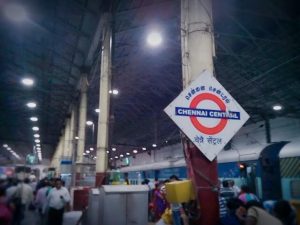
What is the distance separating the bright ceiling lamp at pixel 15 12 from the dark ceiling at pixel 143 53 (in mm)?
195

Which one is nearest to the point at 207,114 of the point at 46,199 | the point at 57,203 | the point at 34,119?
the point at 57,203

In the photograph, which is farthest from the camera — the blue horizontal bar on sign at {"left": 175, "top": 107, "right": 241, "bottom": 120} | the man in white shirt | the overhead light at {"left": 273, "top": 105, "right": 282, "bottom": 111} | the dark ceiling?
the overhead light at {"left": 273, "top": 105, "right": 282, "bottom": 111}

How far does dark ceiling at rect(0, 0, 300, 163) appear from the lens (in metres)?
13.2

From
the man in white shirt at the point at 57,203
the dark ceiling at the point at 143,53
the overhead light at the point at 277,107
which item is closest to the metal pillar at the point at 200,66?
the man in white shirt at the point at 57,203

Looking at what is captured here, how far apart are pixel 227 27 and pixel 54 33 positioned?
832 cm

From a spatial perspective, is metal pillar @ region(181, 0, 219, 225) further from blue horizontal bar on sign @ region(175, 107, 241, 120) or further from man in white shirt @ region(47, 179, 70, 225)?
man in white shirt @ region(47, 179, 70, 225)

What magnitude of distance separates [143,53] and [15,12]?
252 inches

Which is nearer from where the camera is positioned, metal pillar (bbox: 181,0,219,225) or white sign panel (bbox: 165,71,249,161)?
white sign panel (bbox: 165,71,249,161)

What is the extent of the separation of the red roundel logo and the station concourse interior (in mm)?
13

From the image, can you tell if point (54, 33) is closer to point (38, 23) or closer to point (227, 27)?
point (38, 23)

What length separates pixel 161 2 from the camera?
1230 cm

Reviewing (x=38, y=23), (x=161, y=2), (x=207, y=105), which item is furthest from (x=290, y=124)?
(x=207, y=105)

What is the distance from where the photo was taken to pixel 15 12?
14695mm

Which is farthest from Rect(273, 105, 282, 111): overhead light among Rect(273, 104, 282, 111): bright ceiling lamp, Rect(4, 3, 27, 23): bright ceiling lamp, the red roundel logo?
the red roundel logo
